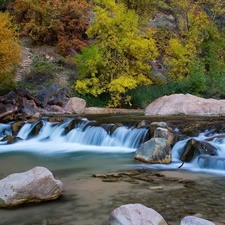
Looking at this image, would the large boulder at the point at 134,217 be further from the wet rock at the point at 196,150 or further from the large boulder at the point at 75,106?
the large boulder at the point at 75,106

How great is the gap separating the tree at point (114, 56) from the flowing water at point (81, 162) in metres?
6.31

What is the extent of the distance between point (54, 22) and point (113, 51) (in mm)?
7747

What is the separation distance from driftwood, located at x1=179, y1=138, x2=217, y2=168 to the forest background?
33.0 feet

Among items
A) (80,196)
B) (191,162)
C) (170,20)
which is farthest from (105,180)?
(170,20)

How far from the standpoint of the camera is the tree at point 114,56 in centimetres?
1880

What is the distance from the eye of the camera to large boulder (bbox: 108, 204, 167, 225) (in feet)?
12.9

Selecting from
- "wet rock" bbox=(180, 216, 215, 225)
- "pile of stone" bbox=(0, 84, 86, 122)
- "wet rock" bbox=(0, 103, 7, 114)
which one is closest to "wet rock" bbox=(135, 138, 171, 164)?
"wet rock" bbox=(180, 216, 215, 225)

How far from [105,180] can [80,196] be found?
1.03 metres

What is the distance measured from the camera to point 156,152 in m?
8.16

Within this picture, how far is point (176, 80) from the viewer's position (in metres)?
22.0

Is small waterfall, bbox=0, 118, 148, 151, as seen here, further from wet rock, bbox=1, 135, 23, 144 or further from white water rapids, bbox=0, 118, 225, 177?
wet rock, bbox=1, 135, 23, 144

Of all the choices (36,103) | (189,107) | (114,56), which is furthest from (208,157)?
(114,56)

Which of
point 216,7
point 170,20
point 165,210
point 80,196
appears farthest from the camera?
point 170,20

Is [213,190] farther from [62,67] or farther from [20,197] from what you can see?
[62,67]
